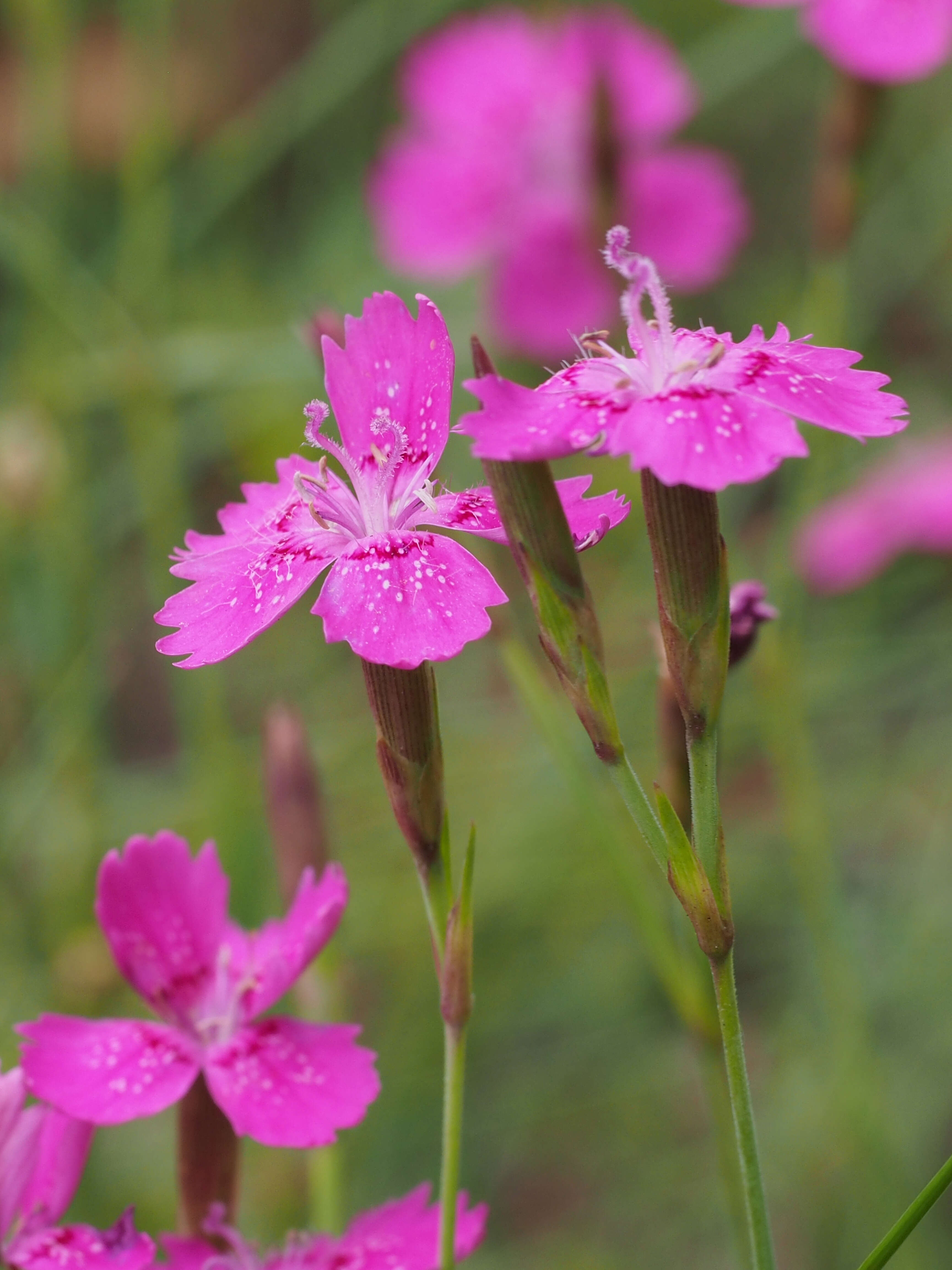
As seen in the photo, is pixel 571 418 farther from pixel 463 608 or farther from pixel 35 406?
pixel 35 406

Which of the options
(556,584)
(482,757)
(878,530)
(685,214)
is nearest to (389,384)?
(556,584)

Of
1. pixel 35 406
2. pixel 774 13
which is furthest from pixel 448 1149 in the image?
pixel 774 13

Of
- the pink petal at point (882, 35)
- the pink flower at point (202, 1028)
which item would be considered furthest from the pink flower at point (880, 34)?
the pink flower at point (202, 1028)

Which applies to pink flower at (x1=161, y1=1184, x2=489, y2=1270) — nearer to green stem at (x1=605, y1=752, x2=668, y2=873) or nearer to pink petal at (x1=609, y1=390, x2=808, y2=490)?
green stem at (x1=605, y1=752, x2=668, y2=873)

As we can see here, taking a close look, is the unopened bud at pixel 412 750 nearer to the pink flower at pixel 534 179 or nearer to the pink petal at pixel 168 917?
the pink petal at pixel 168 917

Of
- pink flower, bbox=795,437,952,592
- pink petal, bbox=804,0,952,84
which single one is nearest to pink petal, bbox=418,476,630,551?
pink petal, bbox=804,0,952,84

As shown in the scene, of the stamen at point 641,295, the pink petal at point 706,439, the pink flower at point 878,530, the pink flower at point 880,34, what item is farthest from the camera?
the pink flower at point 878,530

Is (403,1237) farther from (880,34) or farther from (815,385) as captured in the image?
(880,34)
